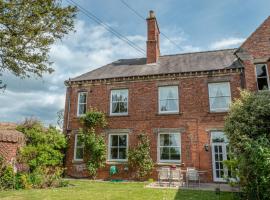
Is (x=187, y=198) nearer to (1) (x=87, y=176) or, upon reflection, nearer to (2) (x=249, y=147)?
(2) (x=249, y=147)

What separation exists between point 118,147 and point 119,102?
3396 mm

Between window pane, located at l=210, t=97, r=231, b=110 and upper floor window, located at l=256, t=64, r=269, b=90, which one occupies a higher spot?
upper floor window, located at l=256, t=64, r=269, b=90

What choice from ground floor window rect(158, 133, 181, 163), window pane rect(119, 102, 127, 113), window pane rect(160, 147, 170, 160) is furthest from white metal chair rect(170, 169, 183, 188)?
window pane rect(119, 102, 127, 113)

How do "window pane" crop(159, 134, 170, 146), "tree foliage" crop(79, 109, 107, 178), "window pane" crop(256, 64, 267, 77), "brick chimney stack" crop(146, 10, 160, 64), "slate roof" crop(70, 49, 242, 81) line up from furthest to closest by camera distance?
"brick chimney stack" crop(146, 10, 160, 64), "slate roof" crop(70, 49, 242, 81), "tree foliage" crop(79, 109, 107, 178), "window pane" crop(159, 134, 170, 146), "window pane" crop(256, 64, 267, 77)

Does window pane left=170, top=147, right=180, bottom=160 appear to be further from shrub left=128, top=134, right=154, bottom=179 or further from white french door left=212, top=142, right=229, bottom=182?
white french door left=212, top=142, right=229, bottom=182

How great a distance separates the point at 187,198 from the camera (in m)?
9.32

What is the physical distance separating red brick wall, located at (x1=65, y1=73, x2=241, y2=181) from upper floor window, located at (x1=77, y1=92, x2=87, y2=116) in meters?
0.35

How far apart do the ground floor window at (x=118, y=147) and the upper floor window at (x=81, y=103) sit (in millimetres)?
3218

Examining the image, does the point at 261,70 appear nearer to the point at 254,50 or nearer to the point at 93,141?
the point at 254,50

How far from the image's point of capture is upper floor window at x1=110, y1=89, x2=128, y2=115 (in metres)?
17.6

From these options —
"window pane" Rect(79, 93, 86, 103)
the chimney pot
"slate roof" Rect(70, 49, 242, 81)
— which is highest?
the chimney pot

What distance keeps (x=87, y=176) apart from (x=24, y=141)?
16.5 feet

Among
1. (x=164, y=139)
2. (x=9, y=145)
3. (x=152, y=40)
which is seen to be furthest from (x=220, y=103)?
(x=9, y=145)

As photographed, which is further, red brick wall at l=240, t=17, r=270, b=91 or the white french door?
red brick wall at l=240, t=17, r=270, b=91
